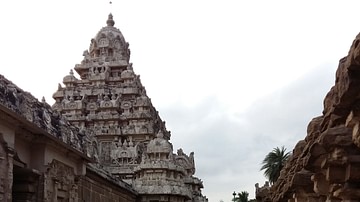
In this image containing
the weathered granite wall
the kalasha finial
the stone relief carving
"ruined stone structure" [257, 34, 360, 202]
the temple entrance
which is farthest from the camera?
the kalasha finial

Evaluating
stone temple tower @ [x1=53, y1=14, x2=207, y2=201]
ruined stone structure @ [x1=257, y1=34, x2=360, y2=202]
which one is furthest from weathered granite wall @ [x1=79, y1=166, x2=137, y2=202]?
ruined stone structure @ [x1=257, y1=34, x2=360, y2=202]

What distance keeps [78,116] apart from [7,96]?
28.6 metres

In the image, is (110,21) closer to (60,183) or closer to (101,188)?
(101,188)

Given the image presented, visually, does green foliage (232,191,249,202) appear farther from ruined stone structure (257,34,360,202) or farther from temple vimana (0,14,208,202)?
ruined stone structure (257,34,360,202)

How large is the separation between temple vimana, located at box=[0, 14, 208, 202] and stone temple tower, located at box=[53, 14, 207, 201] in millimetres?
64

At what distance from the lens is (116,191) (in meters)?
21.2

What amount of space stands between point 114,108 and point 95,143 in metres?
18.6

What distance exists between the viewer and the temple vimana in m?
10.6

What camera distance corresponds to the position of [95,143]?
19.1 m

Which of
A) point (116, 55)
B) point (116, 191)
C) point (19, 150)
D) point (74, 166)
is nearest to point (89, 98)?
point (116, 55)

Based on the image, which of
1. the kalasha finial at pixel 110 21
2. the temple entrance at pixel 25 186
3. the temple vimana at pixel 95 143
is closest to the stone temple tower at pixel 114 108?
the temple vimana at pixel 95 143

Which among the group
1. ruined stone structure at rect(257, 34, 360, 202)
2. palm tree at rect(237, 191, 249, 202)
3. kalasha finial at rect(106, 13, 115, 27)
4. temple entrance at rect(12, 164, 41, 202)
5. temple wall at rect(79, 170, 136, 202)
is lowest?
ruined stone structure at rect(257, 34, 360, 202)

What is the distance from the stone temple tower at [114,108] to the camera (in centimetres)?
3337

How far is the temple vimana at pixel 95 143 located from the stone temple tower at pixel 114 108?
0.21 ft
